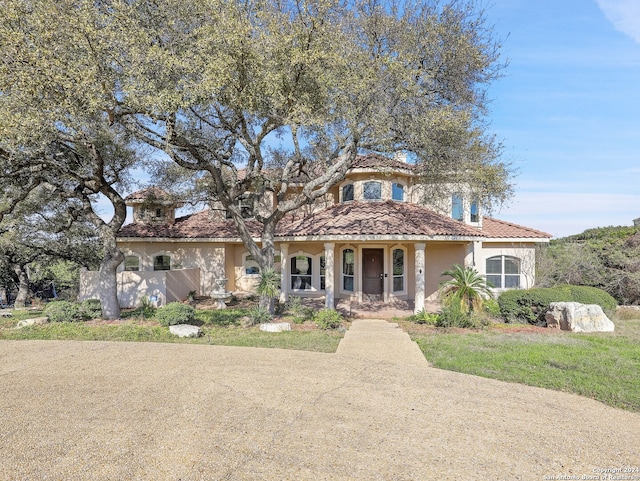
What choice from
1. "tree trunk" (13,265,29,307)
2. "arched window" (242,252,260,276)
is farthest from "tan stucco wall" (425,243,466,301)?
"tree trunk" (13,265,29,307)

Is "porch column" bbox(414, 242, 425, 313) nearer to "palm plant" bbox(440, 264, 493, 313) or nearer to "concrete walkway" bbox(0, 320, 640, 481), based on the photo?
"palm plant" bbox(440, 264, 493, 313)

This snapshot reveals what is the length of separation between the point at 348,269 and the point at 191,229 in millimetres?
8898

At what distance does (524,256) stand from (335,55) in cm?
1400

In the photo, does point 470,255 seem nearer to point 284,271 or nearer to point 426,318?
point 426,318

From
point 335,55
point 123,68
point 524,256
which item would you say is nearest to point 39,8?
point 123,68

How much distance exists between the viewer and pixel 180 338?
10.6m

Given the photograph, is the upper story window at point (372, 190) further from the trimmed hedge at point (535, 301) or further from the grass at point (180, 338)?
the grass at point (180, 338)

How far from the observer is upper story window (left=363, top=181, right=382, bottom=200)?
1739cm

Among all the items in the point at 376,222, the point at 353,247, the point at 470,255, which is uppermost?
the point at 376,222

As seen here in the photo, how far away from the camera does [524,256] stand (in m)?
18.7

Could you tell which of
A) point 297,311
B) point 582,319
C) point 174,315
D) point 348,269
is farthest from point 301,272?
point 582,319

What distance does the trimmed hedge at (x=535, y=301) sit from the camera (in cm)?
1372

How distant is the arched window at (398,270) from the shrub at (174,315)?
Result: 920 centimetres

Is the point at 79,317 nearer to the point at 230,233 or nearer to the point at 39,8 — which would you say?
the point at 230,233
